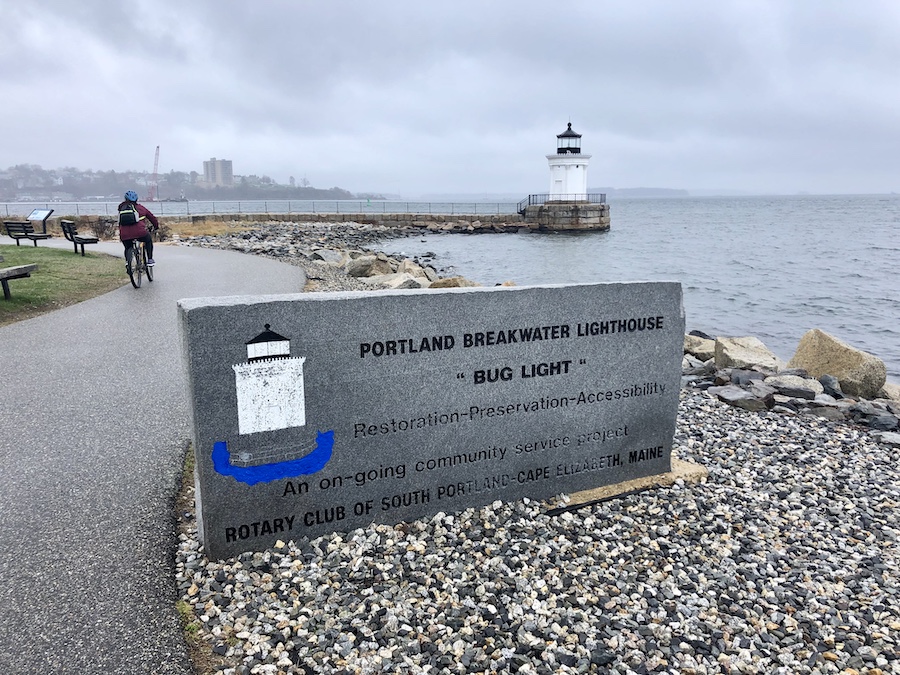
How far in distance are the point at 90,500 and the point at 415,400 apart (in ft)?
8.09

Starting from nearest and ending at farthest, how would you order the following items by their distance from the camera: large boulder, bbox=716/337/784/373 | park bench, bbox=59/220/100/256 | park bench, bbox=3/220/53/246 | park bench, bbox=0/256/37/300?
park bench, bbox=0/256/37/300
large boulder, bbox=716/337/784/373
park bench, bbox=59/220/100/256
park bench, bbox=3/220/53/246

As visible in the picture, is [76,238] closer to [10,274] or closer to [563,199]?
[10,274]

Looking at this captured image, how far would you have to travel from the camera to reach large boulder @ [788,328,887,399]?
10406 millimetres

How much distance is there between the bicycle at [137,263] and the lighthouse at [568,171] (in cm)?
4645

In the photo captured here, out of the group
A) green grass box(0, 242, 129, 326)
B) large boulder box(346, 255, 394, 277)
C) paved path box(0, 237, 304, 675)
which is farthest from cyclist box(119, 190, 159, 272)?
large boulder box(346, 255, 394, 277)

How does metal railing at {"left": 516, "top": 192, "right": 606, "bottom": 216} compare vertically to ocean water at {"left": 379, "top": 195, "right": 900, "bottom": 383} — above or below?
above

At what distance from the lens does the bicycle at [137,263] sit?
13.8m

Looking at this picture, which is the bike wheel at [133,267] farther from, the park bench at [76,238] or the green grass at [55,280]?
A: the park bench at [76,238]

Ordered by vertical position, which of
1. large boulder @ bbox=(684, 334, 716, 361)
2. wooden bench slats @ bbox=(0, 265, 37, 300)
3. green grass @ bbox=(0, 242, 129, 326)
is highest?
wooden bench slats @ bbox=(0, 265, 37, 300)

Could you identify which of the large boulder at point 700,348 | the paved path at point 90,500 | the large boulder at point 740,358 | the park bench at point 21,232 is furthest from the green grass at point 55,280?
the large boulder at point 700,348

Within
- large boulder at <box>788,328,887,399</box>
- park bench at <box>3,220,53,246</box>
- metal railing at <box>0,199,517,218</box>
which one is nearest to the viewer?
large boulder at <box>788,328,887,399</box>

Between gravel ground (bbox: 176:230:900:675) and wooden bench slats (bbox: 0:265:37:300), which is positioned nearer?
gravel ground (bbox: 176:230:900:675)

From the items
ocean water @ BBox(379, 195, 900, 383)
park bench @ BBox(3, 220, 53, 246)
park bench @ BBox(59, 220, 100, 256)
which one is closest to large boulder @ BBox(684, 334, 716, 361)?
ocean water @ BBox(379, 195, 900, 383)

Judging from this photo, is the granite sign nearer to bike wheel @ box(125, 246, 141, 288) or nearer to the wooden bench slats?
the wooden bench slats
